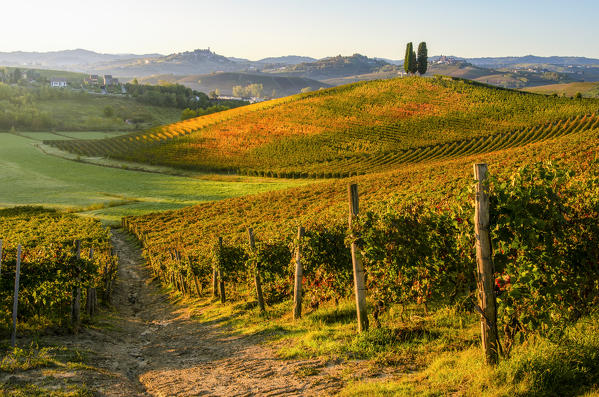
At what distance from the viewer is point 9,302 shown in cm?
1320

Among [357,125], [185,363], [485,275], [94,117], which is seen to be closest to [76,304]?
[185,363]

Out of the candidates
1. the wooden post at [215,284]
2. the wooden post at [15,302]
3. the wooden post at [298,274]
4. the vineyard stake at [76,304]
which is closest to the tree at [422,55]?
the wooden post at [215,284]

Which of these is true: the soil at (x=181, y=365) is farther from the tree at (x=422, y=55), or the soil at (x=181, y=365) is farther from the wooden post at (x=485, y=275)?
the tree at (x=422, y=55)

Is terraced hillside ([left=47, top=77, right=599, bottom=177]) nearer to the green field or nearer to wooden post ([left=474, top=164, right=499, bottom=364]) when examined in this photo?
the green field

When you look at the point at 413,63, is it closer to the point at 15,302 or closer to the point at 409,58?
the point at 409,58

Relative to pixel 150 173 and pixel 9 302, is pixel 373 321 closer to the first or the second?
pixel 9 302

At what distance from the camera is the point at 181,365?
1116cm

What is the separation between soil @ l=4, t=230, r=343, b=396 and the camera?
8.59 meters

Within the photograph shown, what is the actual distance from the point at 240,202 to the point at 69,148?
3273 inches

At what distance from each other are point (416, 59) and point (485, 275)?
14268cm

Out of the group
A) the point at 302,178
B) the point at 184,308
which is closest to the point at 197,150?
the point at 302,178

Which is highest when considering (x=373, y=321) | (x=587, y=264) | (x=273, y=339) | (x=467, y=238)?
(x=467, y=238)

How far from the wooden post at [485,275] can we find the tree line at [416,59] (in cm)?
13993

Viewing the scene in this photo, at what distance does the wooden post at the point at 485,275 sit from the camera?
718 cm
